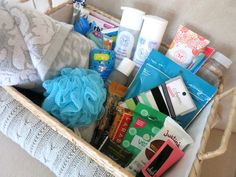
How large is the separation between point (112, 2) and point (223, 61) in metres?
0.35

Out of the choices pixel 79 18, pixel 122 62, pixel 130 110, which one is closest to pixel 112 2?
pixel 79 18

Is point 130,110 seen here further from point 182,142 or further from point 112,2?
point 112,2

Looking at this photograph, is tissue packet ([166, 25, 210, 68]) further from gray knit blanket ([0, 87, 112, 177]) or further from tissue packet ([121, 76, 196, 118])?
gray knit blanket ([0, 87, 112, 177])

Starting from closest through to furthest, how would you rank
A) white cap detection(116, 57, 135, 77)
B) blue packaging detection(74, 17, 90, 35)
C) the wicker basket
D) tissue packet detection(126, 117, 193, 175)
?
the wicker basket
tissue packet detection(126, 117, 193, 175)
white cap detection(116, 57, 135, 77)
blue packaging detection(74, 17, 90, 35)

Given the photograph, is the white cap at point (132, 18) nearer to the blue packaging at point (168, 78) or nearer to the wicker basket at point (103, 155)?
the blue packaging at point (168, 78)

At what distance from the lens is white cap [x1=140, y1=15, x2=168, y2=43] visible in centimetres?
57

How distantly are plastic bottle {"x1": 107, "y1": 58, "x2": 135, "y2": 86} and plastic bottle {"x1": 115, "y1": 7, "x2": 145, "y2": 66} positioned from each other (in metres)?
0.04

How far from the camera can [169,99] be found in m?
0.57

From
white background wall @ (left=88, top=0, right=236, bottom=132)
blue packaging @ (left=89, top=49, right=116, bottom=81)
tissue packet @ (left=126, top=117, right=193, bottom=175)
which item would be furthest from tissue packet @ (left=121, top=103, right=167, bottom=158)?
white background wall @ (left=88, top=0, right=236, bottom=132)

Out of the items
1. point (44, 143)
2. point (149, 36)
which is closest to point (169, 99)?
point (149, 36)

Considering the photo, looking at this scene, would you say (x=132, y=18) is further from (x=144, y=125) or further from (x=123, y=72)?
(x=144, y=125)

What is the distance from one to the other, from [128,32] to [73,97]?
25cm

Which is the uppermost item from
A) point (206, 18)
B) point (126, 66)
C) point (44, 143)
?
point (206, 18)

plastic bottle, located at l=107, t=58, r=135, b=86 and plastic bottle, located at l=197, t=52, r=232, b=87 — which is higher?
plastic bottle, located at l=197, t=52, r=232, b=87
